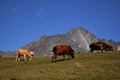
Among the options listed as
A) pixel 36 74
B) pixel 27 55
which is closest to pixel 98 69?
pixel 36 74

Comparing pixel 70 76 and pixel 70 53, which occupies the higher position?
pixel 70 53

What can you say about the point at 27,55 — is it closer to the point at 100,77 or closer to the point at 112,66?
the point at 112,66

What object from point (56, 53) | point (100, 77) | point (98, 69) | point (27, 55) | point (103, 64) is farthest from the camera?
point (27, 55)

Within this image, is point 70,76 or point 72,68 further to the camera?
point 72,68

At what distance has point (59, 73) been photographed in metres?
33.8

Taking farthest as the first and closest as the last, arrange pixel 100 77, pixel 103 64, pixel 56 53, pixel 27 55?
pixel 27 55 < pixel 56 53 < pixel 103 64 < pixel 100 77

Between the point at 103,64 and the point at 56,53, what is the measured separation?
10.4m

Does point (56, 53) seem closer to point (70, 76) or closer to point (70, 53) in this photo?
point (70, 53)

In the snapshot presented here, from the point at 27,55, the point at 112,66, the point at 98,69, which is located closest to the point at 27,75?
the point at 98,69

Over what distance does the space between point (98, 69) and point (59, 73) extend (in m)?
5.15

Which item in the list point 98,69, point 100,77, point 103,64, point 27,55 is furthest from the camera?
point 27,55

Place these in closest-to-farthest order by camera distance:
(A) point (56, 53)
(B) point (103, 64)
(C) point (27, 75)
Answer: (C) point (27, 75)
(B) point (103, 64)
(A) point (56, 53)

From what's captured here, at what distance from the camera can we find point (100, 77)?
102 feet

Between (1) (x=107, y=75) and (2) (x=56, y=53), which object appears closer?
(1) (x=107, y=75)
